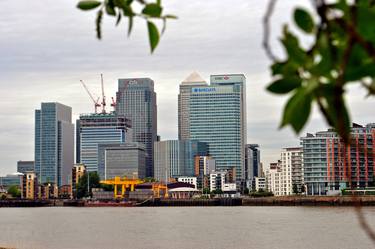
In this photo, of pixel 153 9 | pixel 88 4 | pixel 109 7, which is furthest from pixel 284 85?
pixel 109 7

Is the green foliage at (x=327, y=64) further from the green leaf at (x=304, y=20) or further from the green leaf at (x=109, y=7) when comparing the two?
the green leaf at (x=109, y=7)

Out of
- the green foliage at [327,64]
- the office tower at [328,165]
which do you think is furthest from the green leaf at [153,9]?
the office tower at [328,165]

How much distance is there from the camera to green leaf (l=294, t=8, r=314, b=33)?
1.60 metres

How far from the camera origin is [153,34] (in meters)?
2.40

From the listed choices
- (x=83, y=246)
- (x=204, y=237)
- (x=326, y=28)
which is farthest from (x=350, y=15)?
(x=204, y=237)

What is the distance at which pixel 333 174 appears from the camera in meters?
177

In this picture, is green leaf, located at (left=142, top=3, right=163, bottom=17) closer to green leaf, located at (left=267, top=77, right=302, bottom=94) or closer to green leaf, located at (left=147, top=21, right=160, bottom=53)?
green leaf, located at (left=147, top=21, right=160, bottom=53)

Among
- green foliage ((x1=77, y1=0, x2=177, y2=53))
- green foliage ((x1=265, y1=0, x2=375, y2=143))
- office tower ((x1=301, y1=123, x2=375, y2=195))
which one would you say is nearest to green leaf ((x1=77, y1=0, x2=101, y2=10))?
green foliage ((x1=77, y1=0, x2=177, y2=53))

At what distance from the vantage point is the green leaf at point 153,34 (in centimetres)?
236

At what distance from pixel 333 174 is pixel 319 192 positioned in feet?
22.9

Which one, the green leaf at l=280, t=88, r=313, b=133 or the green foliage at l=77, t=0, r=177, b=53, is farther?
the green foliage at l=77, t=0, r=177, b=53

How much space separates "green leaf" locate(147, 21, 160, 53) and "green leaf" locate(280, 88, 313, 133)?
90 cm

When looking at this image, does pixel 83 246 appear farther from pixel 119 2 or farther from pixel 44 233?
pixel 119 2

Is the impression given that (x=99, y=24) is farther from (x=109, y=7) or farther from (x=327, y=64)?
(x=327, y=64)
